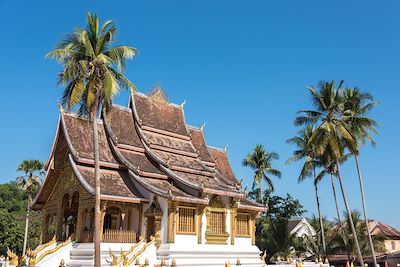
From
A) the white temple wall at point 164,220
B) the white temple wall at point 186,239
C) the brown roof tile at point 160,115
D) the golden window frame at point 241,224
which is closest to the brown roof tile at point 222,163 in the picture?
the brown roof tile at point 160,115

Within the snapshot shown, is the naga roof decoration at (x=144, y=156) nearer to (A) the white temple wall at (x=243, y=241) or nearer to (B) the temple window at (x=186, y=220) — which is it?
(B) the temple window at (x=186, y=220)

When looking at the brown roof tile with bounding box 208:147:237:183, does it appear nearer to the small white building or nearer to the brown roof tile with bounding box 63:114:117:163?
the brown roof tile with bounding box 63:114:117:163

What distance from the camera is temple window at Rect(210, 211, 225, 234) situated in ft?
71.3

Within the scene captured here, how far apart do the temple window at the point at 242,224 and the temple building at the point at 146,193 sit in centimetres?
5

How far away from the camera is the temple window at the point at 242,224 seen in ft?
76.6

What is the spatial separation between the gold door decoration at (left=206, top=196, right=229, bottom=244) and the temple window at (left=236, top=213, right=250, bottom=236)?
140cm

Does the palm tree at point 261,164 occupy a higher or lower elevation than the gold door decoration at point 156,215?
higher

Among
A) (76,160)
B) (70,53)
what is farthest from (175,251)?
(70,53)

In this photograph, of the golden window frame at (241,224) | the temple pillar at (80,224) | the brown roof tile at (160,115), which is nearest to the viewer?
the temple pillar at (80,224)

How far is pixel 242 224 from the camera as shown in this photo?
23719 millimetres

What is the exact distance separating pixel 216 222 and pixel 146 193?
4.09m

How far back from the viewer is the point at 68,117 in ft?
71.3

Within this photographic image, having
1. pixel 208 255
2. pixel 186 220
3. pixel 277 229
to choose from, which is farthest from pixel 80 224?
pixel 277 229

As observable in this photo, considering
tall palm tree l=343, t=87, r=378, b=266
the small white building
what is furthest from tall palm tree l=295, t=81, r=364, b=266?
the small white building
